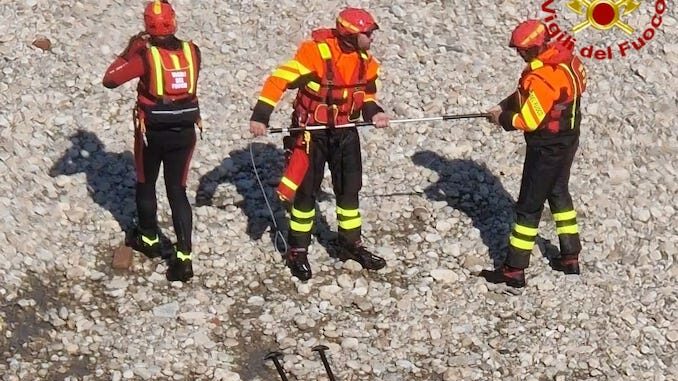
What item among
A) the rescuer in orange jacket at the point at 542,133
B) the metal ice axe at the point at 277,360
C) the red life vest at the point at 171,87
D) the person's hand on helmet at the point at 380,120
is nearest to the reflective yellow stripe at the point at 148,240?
the red life vest at the point at 171,87

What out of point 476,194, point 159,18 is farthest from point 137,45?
point 476,194

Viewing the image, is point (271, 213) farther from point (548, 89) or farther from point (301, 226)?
point (548, 89)

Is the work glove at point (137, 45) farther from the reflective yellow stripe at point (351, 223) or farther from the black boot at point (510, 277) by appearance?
the black boot at point (510, 277)

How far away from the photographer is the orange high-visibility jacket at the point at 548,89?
9.70m

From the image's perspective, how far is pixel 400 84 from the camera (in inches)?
532

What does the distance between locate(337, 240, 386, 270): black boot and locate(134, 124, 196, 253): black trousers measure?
1528 mm

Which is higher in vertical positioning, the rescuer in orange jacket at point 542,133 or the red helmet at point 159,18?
the red helmet at point 159,18

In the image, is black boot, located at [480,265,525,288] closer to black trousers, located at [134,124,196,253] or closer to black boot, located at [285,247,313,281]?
black boot, located at [285,247,313,281]

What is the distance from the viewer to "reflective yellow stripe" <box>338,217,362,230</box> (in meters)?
10.7

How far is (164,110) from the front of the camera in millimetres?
9602

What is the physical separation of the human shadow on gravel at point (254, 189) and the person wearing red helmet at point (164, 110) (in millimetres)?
1098

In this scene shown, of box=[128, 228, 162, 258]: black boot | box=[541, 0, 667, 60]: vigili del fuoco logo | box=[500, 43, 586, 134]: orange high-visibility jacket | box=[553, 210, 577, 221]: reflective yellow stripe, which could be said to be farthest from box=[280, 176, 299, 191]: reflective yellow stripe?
box=[541, 0, 667, 60]: vigili del fuoco logo

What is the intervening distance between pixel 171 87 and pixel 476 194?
3963mm

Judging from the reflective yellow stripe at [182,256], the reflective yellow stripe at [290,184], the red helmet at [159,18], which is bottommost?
the reflective yellow stripe at [182,256]
